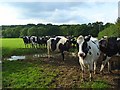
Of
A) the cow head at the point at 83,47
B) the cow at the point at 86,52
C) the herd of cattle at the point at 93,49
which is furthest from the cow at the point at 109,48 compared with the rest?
the cow head at the point at 83,47

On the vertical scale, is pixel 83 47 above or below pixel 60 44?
above

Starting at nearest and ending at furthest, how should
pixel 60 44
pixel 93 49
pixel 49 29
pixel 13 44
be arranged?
pixel 93 49, pixel 60 44, pixel 13 44, pixel 49 29

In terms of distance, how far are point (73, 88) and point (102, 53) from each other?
362 cm

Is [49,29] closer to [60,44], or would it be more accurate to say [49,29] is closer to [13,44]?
[13,44]

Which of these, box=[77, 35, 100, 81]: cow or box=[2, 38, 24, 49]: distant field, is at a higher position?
box=[77, 35, 100, 81]: cow

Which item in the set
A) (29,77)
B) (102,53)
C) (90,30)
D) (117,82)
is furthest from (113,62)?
(90,30)

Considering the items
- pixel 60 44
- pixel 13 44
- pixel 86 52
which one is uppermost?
pixel 86 52

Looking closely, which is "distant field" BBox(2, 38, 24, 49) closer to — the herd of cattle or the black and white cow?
the black and white cow

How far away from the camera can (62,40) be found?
17.7 m

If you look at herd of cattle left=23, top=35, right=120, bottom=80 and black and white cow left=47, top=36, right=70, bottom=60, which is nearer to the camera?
herd of cattle left=23, top=35, right=120, bottom=80

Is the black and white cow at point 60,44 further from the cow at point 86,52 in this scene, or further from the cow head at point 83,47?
the cow head at point 83,47

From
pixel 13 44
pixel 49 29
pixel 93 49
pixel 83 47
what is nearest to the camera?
pixel 83 47

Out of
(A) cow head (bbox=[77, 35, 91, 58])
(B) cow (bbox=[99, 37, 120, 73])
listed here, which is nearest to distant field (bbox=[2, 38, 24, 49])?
(B) cow (bbox=[99, 37, 120, 73])

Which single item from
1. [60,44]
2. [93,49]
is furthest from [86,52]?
[60,44]
